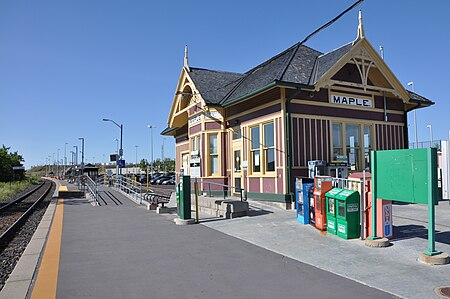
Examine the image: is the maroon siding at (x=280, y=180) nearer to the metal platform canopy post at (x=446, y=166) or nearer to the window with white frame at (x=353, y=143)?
the window with white frame at (x=353, y=143)

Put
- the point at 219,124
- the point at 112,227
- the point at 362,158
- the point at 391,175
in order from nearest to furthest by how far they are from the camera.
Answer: the point at 391,175 → the point at 112,227 → the point at 362,158 → the point at 219,124

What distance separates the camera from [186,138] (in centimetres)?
2212

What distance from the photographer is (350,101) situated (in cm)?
1515

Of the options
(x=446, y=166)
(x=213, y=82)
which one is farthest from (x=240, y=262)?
(x=213, y=82)

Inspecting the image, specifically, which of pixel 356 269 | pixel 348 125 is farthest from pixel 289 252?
pixel 348 125

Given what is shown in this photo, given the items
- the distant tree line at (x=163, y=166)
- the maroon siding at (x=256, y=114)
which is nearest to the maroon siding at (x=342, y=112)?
the maroon siding at (x=256, y=114)

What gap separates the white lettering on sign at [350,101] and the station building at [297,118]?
4 centimetres

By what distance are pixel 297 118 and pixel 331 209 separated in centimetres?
552

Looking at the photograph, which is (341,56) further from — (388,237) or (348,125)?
(388,237)

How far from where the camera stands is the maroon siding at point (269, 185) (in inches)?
555

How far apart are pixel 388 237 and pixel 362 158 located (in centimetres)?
766

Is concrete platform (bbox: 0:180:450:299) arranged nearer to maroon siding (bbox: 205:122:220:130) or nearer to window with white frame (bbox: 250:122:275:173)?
window with white frame (bbox: 250:122:275:173)

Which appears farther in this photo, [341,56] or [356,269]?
[341,56]

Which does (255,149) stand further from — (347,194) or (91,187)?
(91,187)
